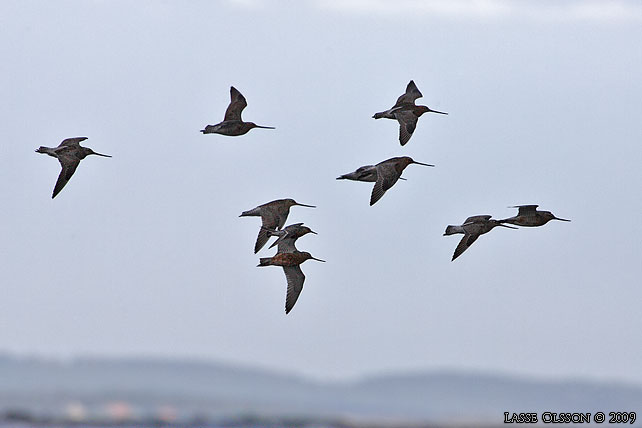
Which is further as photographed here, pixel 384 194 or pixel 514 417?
pixel 514 417

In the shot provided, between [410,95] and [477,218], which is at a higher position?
[410,95]

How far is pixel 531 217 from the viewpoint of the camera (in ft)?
144

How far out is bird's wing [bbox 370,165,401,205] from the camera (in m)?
43.9

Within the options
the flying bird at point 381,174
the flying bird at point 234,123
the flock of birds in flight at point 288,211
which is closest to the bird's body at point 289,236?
the flock of birds in flight at point 288,211

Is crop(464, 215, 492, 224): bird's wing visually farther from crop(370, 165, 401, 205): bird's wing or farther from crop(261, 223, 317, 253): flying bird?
crop(261, 223, 317, 253): flying bird

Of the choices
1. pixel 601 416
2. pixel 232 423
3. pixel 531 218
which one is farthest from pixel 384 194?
pixel 232 423

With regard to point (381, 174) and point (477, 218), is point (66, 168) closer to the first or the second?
point (381, 174)

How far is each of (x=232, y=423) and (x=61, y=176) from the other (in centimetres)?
1821

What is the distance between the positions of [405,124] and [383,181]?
4961 mm

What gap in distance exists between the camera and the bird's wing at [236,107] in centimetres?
4806

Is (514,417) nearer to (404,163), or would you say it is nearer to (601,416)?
(601,416)

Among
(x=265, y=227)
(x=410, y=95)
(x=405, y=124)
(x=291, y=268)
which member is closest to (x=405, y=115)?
(x=405, y=124)

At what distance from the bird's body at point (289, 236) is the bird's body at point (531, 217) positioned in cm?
686

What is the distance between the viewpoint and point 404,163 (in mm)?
45562
